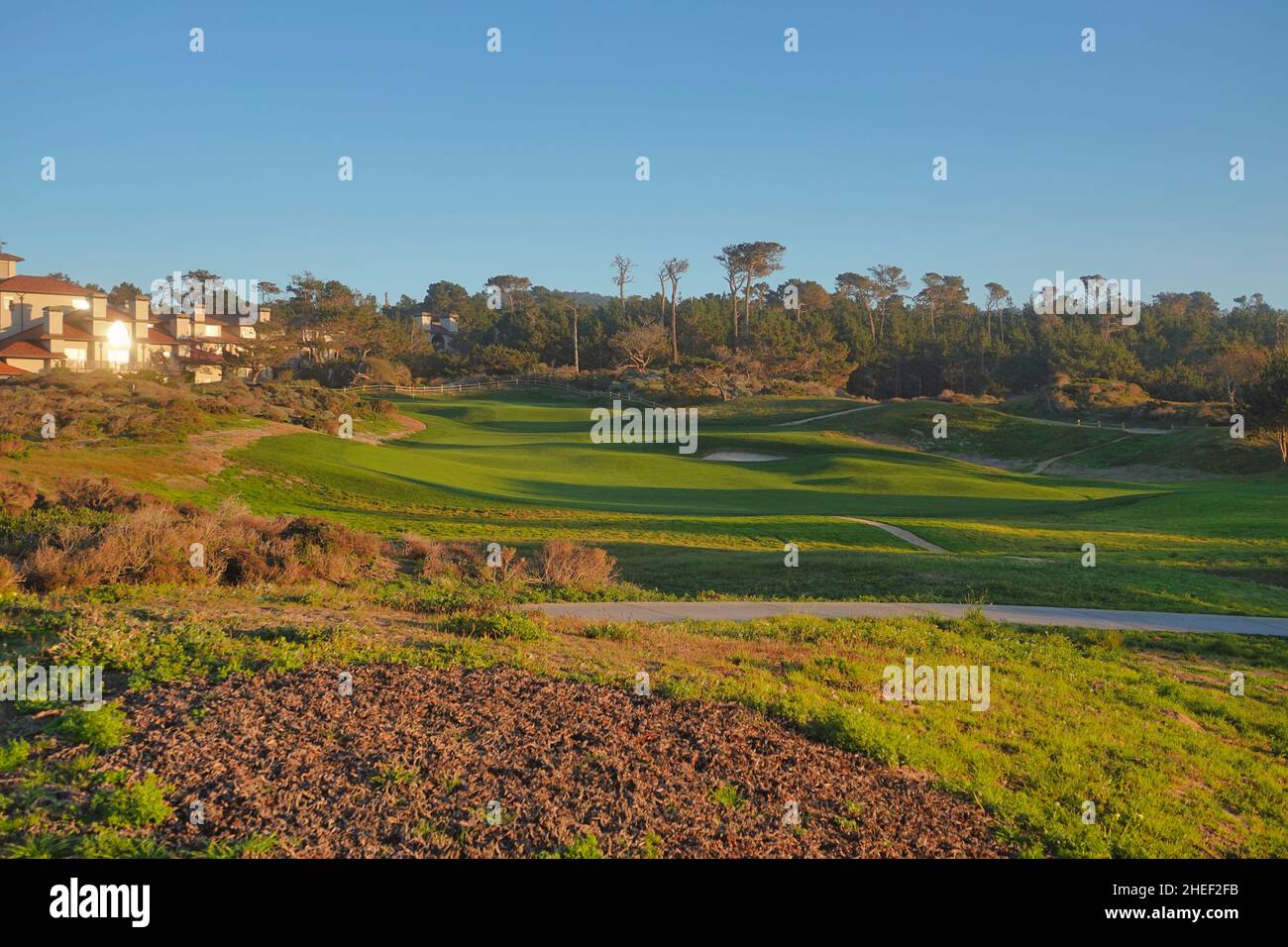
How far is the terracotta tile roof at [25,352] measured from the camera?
2329 inches

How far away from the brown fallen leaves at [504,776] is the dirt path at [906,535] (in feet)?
57.5

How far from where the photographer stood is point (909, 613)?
48.6 ft

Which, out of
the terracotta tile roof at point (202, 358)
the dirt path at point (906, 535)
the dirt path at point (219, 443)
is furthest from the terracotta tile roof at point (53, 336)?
the dirt path at point (906, 535)

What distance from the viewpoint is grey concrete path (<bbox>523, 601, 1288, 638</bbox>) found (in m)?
13.8

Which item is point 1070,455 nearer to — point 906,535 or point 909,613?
point 906,535

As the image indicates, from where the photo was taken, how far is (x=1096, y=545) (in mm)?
24109

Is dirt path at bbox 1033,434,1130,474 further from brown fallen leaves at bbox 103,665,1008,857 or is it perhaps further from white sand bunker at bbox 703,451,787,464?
brown fallen leaves at bbox 103,665,1008,857

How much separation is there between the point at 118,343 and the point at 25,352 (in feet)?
23.2

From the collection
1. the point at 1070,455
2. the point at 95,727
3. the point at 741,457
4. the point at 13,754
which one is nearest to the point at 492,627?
the point at 95,727

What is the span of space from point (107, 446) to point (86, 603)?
2023cm

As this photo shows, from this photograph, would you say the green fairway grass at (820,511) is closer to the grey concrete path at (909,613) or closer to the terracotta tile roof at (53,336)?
the grey concrete path at (909,613)

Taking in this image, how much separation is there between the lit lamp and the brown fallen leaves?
6733 cm

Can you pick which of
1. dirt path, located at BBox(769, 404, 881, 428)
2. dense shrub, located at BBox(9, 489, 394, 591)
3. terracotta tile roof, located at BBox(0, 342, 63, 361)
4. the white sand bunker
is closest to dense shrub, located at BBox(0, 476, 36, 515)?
dense shrub, located at BBox(9, 489, 394, 591)
